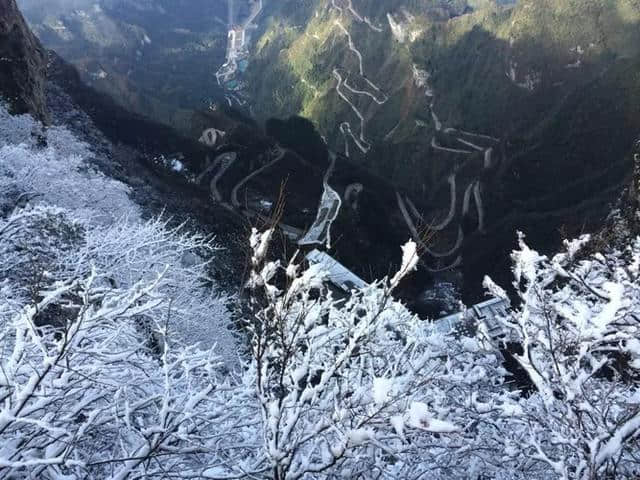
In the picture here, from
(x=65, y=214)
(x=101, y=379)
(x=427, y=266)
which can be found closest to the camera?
(x=101, y=379)

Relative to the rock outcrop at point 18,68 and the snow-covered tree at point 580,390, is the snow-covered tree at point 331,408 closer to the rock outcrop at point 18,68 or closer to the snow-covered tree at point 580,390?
the snow-covered tree at point 580,390

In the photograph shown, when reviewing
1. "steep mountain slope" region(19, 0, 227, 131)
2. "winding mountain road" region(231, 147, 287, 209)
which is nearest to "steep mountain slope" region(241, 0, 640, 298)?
"winding mountain road" region(231, 147, 287, 209)

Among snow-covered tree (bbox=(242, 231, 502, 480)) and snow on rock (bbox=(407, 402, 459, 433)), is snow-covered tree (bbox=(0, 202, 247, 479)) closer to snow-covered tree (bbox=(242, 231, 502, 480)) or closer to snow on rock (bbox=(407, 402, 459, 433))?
snow-covered tree (bbox=(242, 231, 502, 480))

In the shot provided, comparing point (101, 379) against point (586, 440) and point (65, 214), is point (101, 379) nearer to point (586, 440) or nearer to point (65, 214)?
point (586, 440)

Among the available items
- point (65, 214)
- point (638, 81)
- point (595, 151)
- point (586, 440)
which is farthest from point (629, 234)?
point (638, 81)

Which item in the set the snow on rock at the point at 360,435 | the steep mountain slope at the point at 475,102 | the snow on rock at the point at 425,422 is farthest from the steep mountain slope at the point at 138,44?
the snow on rock at the point at 425,422

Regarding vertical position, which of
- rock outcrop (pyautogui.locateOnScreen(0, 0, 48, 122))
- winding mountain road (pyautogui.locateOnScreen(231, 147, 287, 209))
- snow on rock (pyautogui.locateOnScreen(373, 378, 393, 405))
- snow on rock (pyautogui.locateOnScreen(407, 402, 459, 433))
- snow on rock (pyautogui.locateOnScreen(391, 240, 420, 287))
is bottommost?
winding mountain road (pyautogui.locateOnScreen(231, 147, 287, 209))

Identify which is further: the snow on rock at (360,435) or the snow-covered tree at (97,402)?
the snow-covered tree at (97,402)

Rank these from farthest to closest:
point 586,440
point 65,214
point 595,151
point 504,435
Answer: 1. point 595,151
2. point 65,214
3. point 504,435
4. point 586,440
